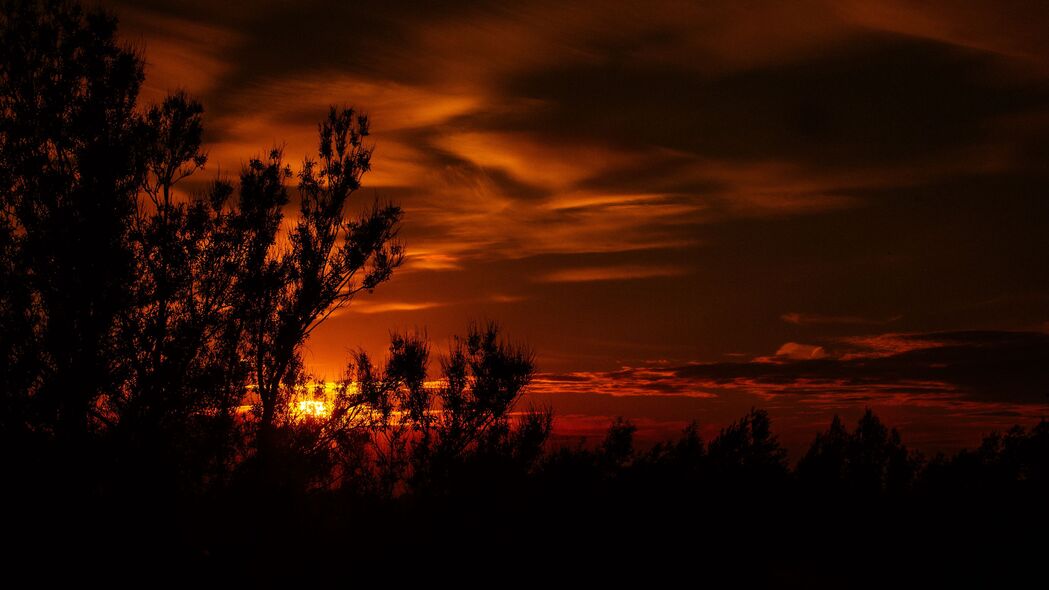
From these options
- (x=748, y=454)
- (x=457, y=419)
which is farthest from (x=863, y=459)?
(x=457, y=419)

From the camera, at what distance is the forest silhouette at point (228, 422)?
19844 millimetres

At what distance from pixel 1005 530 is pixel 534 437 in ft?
77.1

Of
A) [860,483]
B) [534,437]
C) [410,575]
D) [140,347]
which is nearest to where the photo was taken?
[140,347]

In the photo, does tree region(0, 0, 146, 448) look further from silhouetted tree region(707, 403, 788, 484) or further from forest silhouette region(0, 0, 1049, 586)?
silhouetted tree region(707, 403, 788, 484)

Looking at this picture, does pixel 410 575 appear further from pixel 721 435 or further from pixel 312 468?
pixel 721 435

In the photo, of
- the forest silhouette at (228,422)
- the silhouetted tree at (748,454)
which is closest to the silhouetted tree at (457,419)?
the forest silhouette at (228,422)

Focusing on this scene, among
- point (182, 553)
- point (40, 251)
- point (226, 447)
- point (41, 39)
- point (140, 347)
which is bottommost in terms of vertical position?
point (182, 553)

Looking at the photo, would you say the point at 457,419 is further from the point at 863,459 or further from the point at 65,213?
the point at 863,459

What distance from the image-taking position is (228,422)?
23.3m

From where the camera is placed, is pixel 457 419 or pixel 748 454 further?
pixel 748 454

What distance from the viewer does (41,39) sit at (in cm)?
2242

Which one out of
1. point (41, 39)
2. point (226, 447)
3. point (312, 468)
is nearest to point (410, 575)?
point (312, 468)

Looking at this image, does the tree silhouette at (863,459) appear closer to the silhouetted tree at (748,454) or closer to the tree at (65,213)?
the silhouetted tree at (748,454)

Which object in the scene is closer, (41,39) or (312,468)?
(41,39)
